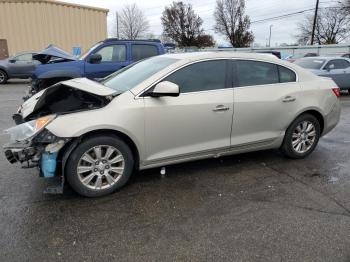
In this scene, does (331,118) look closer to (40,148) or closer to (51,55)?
(40,148)

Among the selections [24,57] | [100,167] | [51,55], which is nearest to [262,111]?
[100,167]

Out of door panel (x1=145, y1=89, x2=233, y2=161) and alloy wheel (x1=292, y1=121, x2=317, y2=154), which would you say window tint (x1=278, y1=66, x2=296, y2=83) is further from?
door panel (x1=145, y1=89, x2=233, y2=161)

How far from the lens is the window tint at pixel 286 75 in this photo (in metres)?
4.91

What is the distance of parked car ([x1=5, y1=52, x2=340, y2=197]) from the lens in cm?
364

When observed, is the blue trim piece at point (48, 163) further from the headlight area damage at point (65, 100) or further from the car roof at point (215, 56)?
the car roof at point (215, 56)

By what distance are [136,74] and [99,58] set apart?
5168mm

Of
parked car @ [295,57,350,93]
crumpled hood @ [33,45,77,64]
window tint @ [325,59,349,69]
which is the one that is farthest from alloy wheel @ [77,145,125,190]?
window tint @ [325,59,349,69]

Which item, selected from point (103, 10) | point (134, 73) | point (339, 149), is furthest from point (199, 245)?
point (103, 10)

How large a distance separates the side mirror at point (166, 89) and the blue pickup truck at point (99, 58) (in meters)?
5.74

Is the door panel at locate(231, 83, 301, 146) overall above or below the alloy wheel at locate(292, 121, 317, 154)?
above

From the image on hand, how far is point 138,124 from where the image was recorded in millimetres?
3867

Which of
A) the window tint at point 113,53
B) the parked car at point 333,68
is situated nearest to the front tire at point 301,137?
the window tint at point 113,53

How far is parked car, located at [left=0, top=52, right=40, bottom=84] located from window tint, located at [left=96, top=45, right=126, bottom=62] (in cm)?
816

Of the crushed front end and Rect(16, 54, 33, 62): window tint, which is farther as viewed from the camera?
Rect(16, 54, 33, 62): window tint
